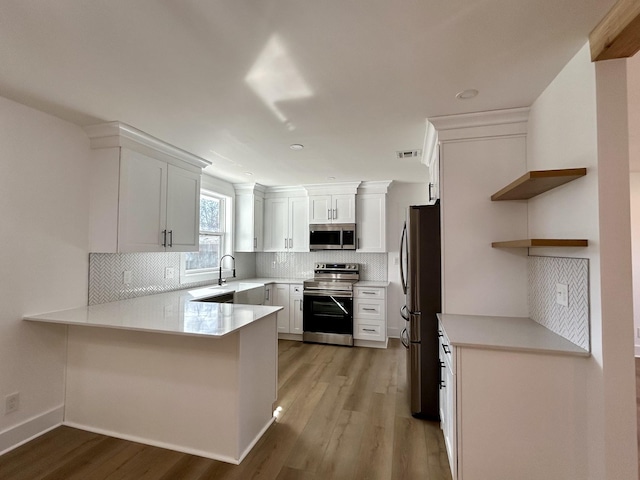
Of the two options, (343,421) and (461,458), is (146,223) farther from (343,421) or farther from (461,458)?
(461,458)

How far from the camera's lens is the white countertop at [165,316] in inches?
75.0

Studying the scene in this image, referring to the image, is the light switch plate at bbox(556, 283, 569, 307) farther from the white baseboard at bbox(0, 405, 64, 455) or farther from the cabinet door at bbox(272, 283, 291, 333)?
the white baseboard at bbox(0, 405, 64, 455)

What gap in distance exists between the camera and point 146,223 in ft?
9.32

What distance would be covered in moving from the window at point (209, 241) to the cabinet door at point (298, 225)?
985 mm

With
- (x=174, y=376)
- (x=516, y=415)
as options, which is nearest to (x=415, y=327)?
(x=516, y=415)

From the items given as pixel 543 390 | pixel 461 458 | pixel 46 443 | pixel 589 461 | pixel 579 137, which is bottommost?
pixel 46 443

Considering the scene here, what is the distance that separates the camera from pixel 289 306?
4.70 metres

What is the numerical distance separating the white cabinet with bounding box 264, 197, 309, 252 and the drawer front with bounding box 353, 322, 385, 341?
1.43 metres

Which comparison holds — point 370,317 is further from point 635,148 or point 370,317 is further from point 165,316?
point 635,148

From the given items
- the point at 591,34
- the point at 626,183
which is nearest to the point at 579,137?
the point at 626,183

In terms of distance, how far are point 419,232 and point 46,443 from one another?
3.14m

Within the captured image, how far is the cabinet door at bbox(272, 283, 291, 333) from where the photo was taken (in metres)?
4.69

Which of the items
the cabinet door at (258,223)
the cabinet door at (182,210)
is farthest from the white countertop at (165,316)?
the cabinet door at (258,223)

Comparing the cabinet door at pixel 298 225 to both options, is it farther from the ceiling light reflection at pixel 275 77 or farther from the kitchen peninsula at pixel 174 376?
the ceiling light reflection at pixel 275 77
